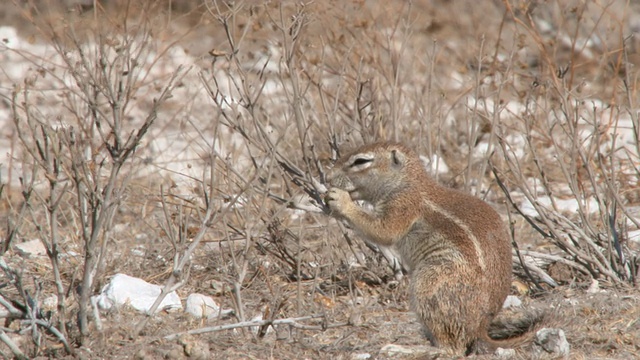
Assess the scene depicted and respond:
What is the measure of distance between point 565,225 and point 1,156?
6.22 metres

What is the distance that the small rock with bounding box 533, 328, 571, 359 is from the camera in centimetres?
394

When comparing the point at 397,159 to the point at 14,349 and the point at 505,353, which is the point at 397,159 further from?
the point at 14,349

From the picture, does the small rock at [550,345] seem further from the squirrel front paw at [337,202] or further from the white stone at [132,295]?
the white stone at [132,295]

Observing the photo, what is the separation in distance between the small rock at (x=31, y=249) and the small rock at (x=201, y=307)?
56.1 inches

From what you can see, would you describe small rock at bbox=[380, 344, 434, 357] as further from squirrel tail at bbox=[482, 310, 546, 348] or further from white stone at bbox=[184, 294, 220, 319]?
white stone at bbox=[184, 294, 220, 319]

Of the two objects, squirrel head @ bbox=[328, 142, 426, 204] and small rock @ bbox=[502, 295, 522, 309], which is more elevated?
squirrel head @ bbox=[328, 142, 426, 204]

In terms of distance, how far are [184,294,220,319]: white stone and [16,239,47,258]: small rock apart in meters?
1.42

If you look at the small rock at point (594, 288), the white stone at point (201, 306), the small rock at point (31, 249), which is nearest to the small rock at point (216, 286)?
the white stone at point (201, 306)

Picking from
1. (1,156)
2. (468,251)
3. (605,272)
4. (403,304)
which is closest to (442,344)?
(468,251)

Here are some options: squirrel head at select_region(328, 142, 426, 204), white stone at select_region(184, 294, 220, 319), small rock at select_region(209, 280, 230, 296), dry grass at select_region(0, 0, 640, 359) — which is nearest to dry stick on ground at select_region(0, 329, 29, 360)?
dry grass at select_region(0, 0, 640, 359)

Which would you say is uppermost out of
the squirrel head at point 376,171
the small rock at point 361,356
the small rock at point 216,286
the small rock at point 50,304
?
the squirrel head at point 376,171

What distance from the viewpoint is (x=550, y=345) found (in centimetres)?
396

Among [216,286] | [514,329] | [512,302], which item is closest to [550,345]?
[514,329]

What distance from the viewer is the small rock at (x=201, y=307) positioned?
4756 millimetres
